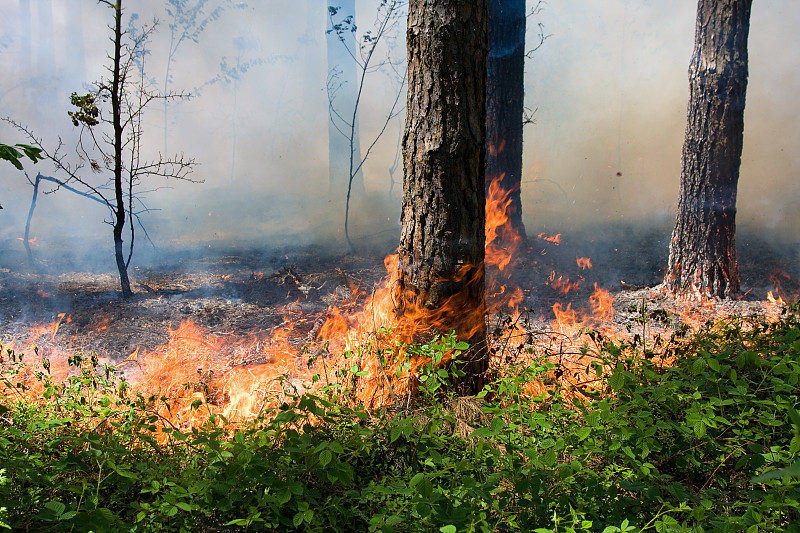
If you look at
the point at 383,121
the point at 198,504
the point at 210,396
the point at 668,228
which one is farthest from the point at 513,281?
the point at 198,504

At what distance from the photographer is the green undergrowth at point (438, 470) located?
2.11 metres

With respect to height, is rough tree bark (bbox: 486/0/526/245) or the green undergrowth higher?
rough tree bark (bbox: 486/0/526/245)

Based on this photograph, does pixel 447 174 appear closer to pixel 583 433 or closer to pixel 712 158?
pixel 583 433

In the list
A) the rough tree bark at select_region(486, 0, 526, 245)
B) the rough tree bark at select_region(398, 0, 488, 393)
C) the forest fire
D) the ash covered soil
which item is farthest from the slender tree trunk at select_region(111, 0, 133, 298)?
the rough tree bark at select_region(486, 0, 526, 245)

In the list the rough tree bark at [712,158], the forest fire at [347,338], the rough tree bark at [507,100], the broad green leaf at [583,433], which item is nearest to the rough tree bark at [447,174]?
the forest fire at [347,338]

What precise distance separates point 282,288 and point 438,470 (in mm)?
4059

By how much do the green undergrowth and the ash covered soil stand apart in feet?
7.14

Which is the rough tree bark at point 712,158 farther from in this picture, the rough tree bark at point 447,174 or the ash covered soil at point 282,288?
the rough tree bark at point 447,174

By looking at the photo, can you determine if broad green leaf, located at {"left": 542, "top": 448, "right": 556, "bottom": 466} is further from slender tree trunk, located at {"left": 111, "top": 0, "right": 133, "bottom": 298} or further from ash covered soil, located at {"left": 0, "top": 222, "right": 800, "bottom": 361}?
slender tree trunk, located at {"left": 111, "top": 0, "right": 133, "bottom": 298}

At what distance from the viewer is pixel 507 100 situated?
21.4 feet

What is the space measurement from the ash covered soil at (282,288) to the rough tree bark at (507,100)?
0.79 metres

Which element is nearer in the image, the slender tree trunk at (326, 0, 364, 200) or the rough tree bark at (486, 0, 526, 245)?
the rough tree bark at (486, 0, 526, 245)

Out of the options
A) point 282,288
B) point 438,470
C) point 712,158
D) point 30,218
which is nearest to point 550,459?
point 438,470

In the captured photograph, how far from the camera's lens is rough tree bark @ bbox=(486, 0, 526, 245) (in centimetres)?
638
